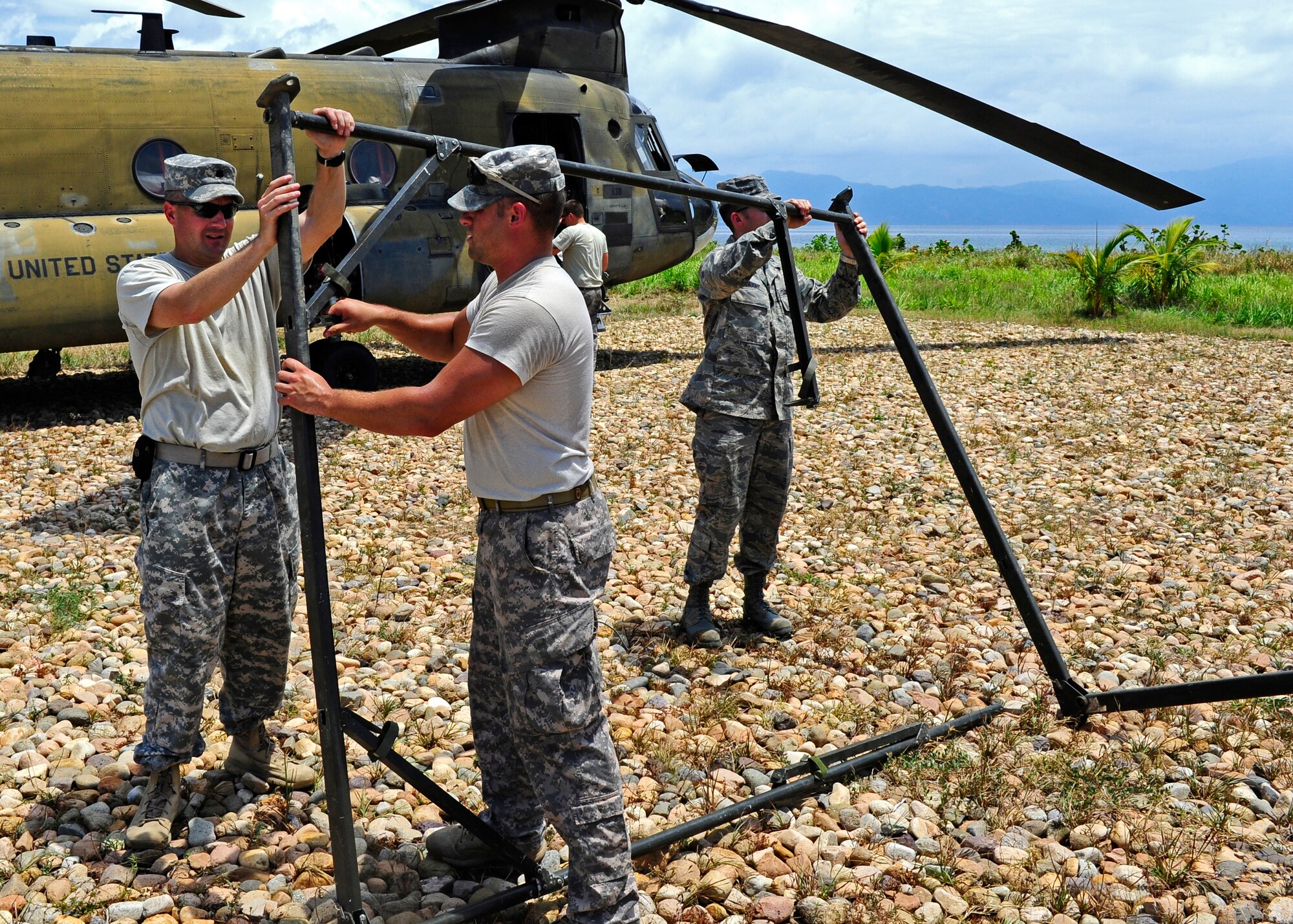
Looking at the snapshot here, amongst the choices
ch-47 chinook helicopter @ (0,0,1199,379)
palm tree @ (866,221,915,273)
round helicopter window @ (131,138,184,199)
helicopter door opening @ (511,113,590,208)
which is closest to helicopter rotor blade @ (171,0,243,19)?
ch-47 chinook helicopter @ (0,0,1199,379)

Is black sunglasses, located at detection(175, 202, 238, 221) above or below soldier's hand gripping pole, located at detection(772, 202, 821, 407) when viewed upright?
above

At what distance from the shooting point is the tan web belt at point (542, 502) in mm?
2936

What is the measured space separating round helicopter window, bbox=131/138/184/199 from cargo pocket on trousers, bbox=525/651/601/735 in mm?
8156

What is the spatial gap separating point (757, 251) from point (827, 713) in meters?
2.14

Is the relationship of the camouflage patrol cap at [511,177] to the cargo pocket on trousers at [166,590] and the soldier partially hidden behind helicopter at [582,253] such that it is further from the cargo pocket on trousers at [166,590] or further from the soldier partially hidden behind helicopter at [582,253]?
the soldier partially hidden behind helicopter at [582,253]

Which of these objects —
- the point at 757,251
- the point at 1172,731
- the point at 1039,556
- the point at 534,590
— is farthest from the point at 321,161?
the point at 1039,556

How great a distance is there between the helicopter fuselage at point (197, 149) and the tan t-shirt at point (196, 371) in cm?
475

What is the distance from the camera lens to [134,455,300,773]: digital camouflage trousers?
3.38 metres

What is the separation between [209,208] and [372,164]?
298 inches

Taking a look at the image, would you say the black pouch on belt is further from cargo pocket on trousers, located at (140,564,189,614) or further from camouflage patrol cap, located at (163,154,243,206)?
camouflage patrol cap, located at (163,154,243,206)

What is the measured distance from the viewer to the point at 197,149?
377 inches

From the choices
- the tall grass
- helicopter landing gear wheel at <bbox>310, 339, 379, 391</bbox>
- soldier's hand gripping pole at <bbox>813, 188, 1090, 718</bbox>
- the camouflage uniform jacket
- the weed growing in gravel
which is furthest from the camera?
the tall grass

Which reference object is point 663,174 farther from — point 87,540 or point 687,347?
point 87,540

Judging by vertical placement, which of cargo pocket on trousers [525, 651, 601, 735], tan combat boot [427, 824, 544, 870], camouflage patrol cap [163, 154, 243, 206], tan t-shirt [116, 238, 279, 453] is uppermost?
camouflage patrol cap [163, 154, 243, 206]
